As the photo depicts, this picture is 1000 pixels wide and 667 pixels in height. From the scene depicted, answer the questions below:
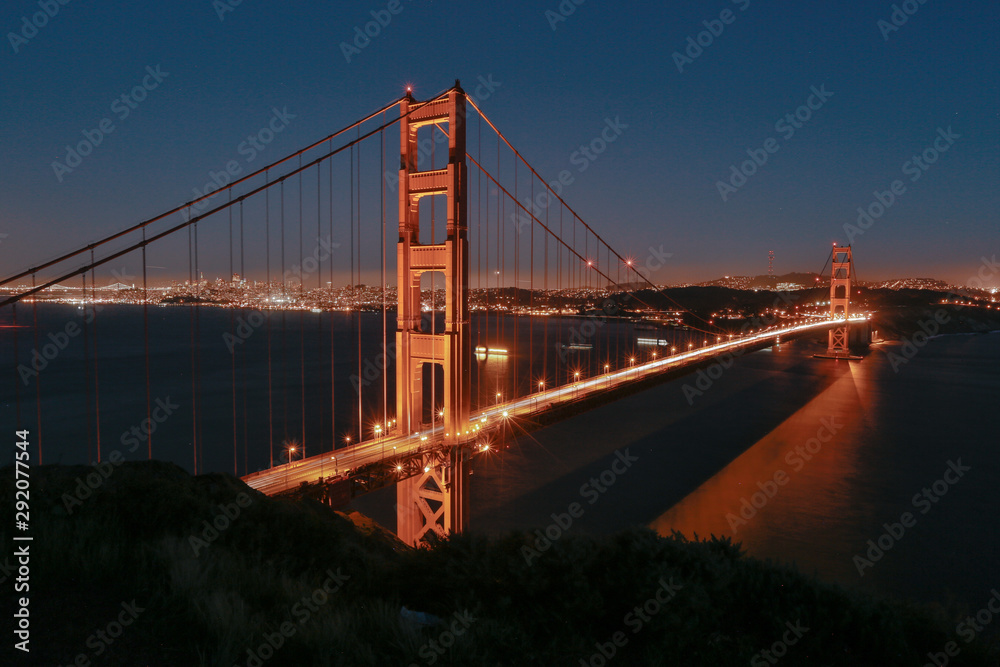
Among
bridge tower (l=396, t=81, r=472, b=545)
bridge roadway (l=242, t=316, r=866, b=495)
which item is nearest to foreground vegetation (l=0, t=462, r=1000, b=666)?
bridge roadway (l=242, t=316, r=866, b=495)

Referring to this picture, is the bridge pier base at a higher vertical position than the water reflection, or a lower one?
higher

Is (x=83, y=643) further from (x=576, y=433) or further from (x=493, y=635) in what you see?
(x=576, y=433)

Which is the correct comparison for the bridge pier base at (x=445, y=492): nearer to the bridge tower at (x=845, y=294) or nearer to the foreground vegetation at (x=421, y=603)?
the foreground vegetation at (x=421, y=603)

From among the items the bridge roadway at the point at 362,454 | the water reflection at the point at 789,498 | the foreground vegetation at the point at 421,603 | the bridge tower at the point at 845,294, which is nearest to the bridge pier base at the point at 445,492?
the bridge roadway at the point at 362,454

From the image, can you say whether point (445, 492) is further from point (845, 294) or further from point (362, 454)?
point (845, 294)

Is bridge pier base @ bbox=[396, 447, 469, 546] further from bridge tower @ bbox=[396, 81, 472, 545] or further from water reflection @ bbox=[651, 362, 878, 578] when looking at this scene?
water reflection @ bbox=[651, 362, 878, 578]

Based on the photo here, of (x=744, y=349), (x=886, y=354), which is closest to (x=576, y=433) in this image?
(x=744, y=349)
